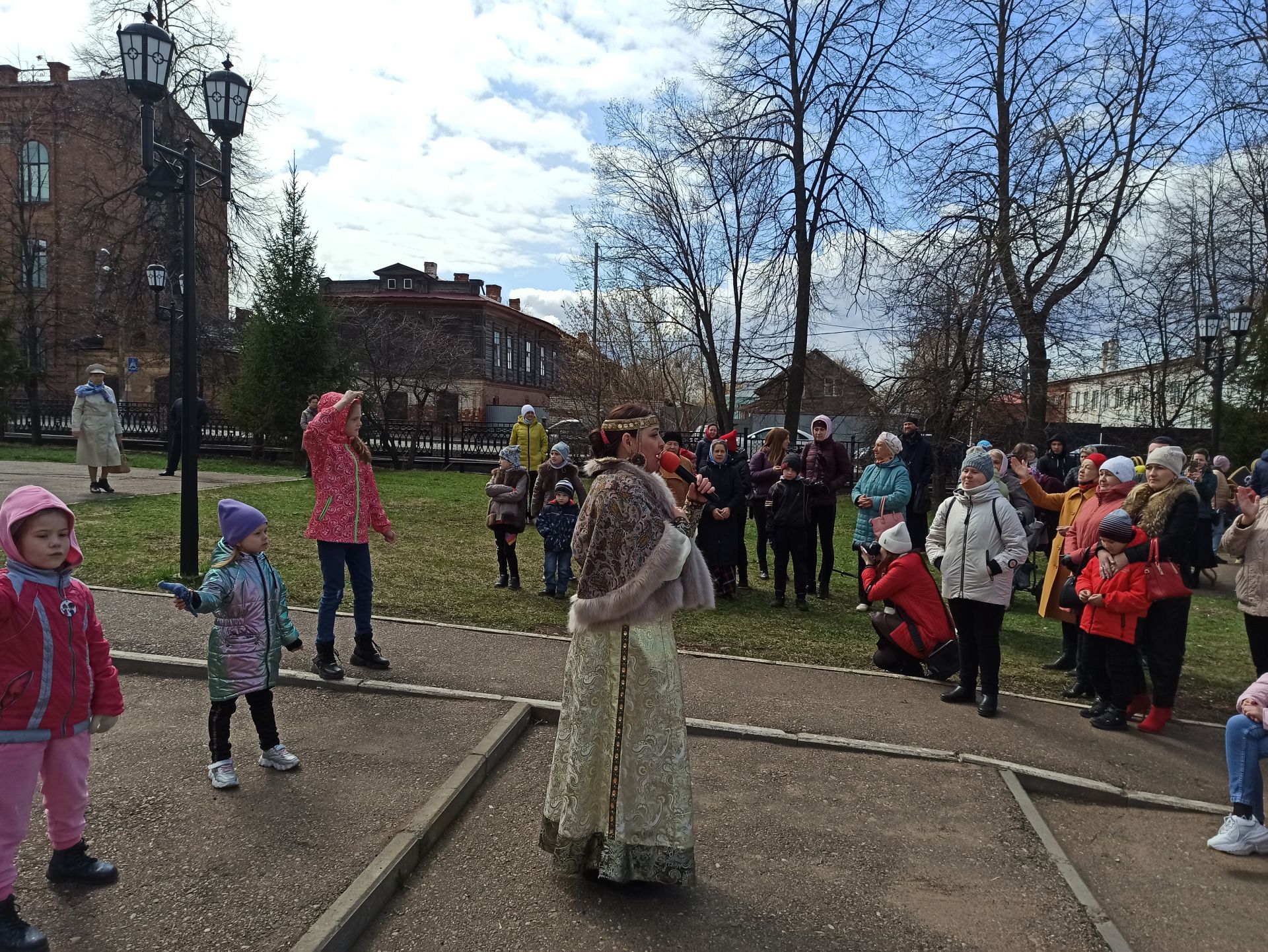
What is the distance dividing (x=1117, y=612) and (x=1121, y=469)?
4.00ft

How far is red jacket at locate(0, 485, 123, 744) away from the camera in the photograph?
2992 mm

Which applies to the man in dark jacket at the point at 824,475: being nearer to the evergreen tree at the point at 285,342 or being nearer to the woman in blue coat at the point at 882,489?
the woman in blue coat at the point at 882,489

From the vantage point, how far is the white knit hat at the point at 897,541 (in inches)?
273

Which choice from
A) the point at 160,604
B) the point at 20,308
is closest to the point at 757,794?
the point at 160,604

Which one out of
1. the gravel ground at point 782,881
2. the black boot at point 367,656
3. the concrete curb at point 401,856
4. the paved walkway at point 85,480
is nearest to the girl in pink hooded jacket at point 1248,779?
the gravel ground at point 782,881

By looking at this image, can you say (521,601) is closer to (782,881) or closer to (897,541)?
(897,541)

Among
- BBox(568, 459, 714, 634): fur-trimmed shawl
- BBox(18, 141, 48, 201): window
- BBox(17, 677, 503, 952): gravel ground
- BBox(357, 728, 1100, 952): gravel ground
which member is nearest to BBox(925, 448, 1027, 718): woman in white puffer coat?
BBox(357, 728, 1100, 952): gravel ground

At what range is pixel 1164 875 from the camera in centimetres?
406

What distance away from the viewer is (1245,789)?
166 inches

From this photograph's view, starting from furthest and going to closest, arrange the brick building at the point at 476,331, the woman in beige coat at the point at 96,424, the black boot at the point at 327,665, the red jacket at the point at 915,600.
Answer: the brick building at the point at 476,331, the woman in beige coat at the point at 96,424, the red jacket at the point at 915,600, the black boot at the point at 327,665

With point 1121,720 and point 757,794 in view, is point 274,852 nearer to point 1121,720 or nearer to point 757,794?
point 757,794

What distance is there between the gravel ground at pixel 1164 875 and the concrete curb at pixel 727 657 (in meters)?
1.68

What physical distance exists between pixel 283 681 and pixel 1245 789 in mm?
5786

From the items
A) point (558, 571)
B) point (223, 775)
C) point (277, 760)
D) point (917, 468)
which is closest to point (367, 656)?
point (277, 760)
